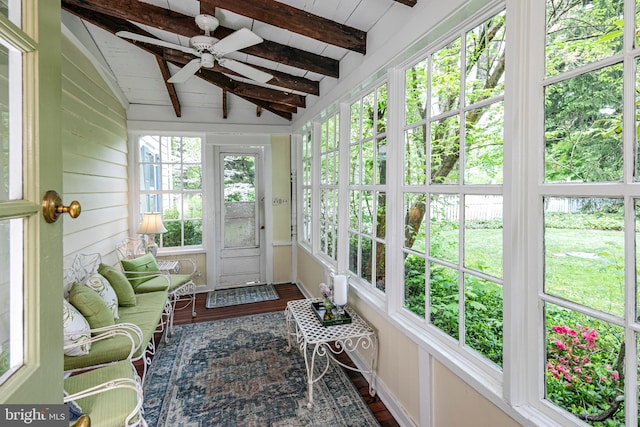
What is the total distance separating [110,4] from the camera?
7.88ft

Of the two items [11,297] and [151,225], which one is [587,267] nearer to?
[11,297]

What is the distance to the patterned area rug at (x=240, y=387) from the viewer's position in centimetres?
211

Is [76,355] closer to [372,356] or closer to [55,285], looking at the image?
[55,285]

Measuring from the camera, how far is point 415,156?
1.97 meters

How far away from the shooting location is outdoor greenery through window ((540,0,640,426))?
0.96 metres

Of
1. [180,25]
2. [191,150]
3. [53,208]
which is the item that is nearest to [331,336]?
[53,208]

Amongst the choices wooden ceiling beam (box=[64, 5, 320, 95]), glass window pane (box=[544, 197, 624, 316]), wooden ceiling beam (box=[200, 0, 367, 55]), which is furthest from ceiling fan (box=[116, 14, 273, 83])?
glass window pane (box=[544, 197, 624, 316])

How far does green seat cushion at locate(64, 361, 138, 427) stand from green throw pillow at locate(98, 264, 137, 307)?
103 centimetres

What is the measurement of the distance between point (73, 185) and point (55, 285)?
91.2 inches

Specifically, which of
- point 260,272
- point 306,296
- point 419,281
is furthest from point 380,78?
point 260,272

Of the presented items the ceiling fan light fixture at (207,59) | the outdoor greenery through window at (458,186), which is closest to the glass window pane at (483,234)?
the outdoor greenery through window at (458,186)

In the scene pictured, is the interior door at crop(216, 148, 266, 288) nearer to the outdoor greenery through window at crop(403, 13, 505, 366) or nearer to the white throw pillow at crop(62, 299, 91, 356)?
the white throw pillow at crop(62, 299, 91, 356)

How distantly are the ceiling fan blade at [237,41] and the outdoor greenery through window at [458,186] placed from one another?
0.99 meters

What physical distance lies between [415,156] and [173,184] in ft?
12.2
